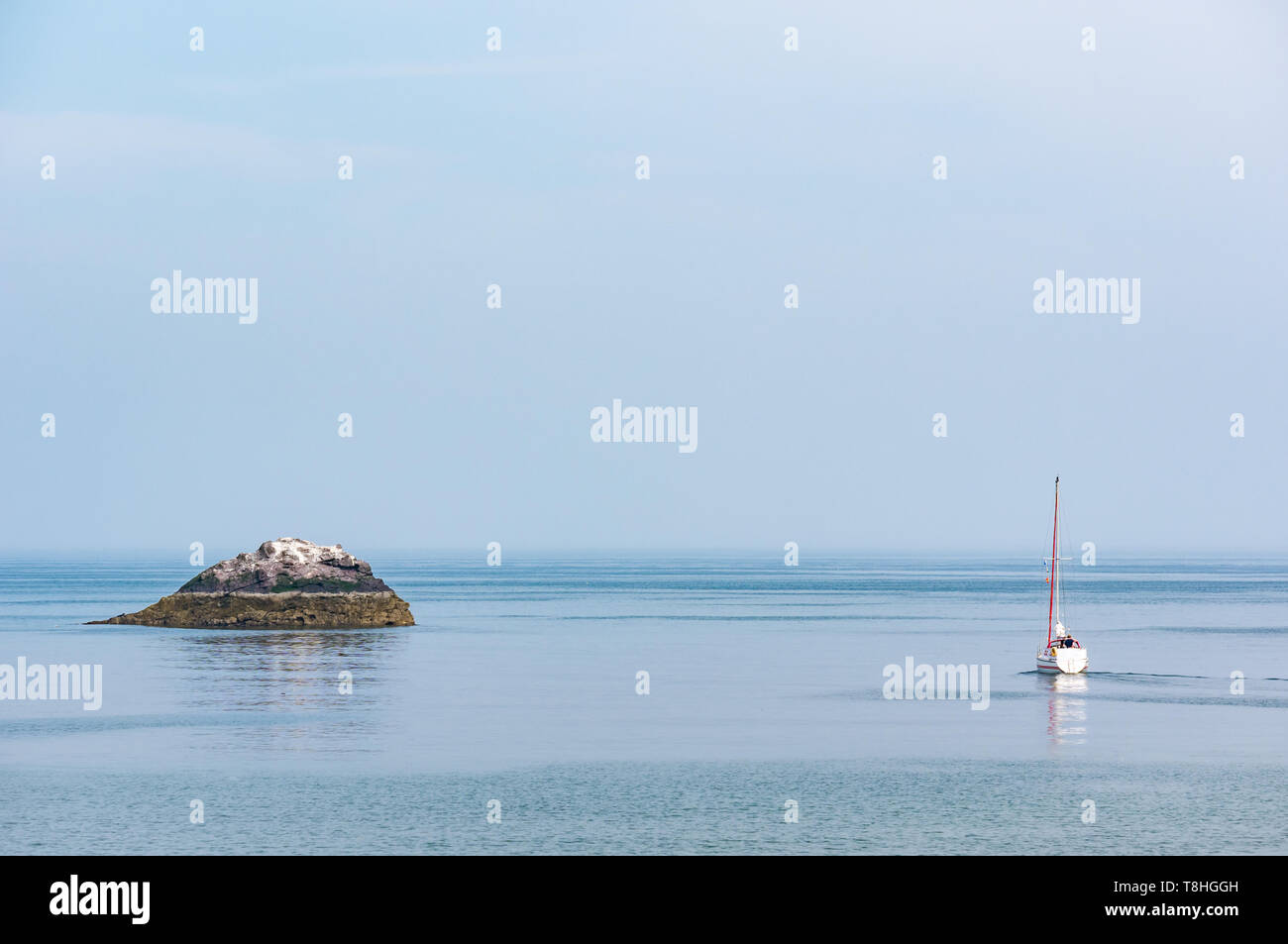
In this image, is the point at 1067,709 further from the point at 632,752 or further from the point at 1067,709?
the point at 632,752

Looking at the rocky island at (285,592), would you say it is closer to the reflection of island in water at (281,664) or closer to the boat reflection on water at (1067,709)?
the reflection of island in water at (281,664)

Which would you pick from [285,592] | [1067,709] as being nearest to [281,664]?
[285,592]

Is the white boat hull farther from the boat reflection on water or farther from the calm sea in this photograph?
the calm sea

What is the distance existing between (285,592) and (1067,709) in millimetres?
71946

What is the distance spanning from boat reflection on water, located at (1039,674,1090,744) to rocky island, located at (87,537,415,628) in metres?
61.5

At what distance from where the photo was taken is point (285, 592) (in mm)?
122500

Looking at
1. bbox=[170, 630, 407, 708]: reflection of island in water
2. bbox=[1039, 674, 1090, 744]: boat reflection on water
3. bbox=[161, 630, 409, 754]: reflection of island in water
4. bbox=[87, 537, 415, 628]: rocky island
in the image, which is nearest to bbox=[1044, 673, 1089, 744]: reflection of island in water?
bbox=[1039, 674, 1090, 744]: boat reflection on water

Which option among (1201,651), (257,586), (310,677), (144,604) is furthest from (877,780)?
(144,604)

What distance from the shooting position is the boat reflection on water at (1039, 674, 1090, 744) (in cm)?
6419

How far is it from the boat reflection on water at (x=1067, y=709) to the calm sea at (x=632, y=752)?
1.25 ft

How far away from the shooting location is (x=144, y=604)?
17988 cm

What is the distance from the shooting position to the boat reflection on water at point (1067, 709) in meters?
64.2

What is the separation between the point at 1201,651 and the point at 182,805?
8687 centimetres
